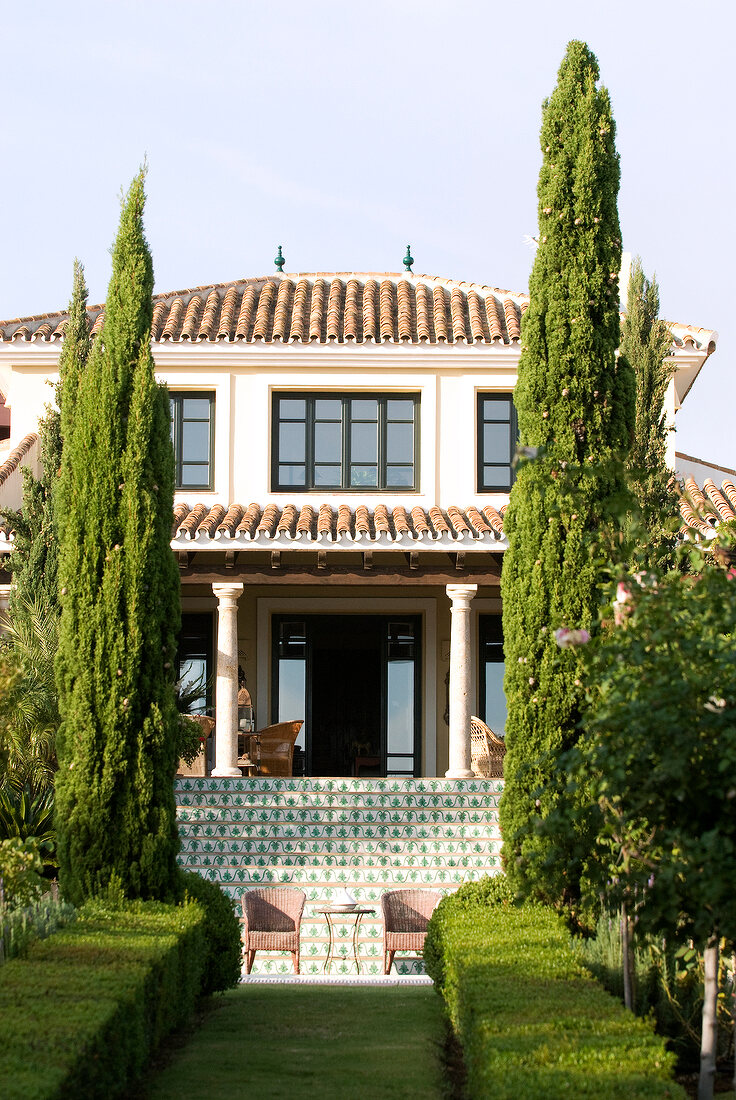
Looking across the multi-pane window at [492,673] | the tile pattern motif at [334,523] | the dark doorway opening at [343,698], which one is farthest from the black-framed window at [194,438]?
the multi-pane window at [492,673]

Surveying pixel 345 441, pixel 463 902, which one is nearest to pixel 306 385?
pixel 345 441

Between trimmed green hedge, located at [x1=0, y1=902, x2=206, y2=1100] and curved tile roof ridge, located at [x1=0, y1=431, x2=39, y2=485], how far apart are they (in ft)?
36.3

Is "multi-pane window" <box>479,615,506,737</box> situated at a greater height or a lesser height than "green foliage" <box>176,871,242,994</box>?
greater

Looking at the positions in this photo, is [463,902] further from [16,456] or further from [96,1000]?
[16,456]

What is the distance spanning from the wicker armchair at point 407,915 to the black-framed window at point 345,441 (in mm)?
8704

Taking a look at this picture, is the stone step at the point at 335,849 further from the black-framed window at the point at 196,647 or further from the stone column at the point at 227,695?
the black-framed window at the point at 196,647

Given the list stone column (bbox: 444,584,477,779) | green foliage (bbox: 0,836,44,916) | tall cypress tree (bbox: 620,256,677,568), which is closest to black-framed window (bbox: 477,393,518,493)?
stone column (bbox: 444,584,477,779)

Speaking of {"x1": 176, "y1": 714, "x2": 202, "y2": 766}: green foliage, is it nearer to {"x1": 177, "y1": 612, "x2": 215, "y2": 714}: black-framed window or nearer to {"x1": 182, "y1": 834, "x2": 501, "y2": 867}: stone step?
{"x1": 182, "y1": 834, "x2": 501, "y2": 867}: stone step

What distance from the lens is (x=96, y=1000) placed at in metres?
6.07

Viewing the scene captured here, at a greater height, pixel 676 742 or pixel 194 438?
pixel 194 438

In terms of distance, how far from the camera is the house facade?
719 inches

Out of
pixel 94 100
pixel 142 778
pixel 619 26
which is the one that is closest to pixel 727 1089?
pixel 142 778

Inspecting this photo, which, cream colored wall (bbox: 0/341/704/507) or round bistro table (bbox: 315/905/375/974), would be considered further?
cream colored wall (bbox: 0/341/704/507)

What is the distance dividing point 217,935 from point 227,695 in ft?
27.0
